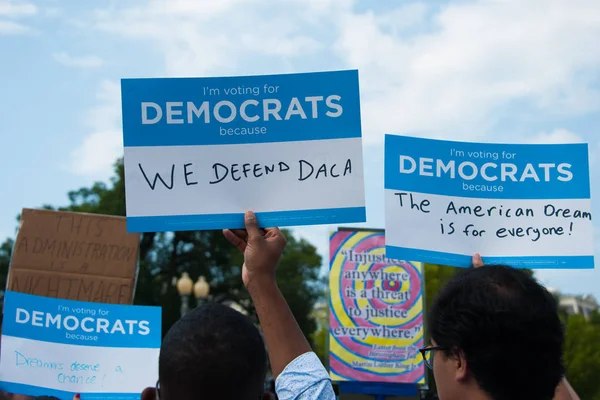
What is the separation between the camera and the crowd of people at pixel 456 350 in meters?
1.71

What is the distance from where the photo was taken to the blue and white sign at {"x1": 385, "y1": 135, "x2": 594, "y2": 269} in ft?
12.8

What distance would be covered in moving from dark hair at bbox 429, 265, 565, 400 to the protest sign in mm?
9858

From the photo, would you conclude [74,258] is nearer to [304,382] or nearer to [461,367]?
[304,382]

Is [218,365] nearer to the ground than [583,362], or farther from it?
farther from it

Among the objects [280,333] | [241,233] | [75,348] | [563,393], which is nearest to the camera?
[280,333]

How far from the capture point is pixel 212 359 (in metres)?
1.70

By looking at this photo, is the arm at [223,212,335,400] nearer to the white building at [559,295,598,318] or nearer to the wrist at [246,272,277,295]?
the wrist at [246,272,277,295]

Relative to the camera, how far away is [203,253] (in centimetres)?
4097

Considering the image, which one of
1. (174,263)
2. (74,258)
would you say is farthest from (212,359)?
(174,263)

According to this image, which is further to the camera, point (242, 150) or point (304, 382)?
point (242, 150)

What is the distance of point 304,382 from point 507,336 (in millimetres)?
542

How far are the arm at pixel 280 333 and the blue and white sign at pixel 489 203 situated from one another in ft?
4.77

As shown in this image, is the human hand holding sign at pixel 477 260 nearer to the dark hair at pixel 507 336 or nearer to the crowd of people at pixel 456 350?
the crowd of people at pixel 456 350

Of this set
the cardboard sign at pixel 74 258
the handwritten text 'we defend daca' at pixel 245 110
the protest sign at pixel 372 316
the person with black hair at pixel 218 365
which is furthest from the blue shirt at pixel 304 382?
the protest sign at pixel 372 316
